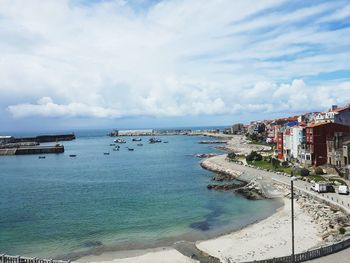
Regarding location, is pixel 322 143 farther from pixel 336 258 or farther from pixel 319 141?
pixel 336 258

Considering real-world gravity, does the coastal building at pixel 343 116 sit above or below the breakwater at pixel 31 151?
above

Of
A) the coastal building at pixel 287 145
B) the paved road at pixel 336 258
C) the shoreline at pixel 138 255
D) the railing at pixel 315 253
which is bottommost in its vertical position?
the shoreline at pixel 138 255

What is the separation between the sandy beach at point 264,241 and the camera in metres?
32.3

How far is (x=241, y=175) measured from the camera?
3007 inches

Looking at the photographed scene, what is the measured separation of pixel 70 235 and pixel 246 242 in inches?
716

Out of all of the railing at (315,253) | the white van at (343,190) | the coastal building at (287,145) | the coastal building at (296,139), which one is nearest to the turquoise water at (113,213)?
the white van at (343,190)

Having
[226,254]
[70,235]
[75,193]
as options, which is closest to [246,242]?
[226,254]

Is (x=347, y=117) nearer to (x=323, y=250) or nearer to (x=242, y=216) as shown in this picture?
(x=242, y=216)

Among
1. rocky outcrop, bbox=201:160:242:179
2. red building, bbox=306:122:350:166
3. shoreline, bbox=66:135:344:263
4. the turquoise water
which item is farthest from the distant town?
shoreline, bbox=66:135:344:263

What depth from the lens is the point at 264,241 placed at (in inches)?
1404

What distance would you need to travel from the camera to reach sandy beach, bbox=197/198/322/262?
32344mm

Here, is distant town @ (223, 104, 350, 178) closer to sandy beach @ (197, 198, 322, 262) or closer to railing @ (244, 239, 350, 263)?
sandy beach @ (197, 198, 322, 262)

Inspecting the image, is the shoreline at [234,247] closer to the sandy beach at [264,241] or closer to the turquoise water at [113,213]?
the sandy beach at [264,241]

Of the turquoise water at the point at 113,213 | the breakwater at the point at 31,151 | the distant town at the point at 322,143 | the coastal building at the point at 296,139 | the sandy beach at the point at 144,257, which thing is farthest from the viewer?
the breakwater at the point at 31,151
